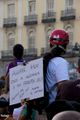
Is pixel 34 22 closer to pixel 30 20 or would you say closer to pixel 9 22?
pixel 30 20

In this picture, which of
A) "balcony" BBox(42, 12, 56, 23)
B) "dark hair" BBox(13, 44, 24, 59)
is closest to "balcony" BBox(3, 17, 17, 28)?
"balcony" BBox(42, 12, 56, 23)

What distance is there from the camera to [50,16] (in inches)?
1609

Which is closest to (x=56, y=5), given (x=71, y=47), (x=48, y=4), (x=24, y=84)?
(x=48, y=4)

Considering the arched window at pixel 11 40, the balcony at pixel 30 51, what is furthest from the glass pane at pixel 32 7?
the balcony at pixel 30 51

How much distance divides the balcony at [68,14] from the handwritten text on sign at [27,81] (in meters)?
35.0

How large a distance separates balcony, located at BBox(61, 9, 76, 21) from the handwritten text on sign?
35.0 m

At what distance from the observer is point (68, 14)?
39.7m

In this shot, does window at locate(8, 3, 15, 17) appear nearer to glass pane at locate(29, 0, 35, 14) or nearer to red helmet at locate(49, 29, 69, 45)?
glass pane at locate(29, 0, 35, 14)

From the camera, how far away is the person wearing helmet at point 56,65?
14.5 feet

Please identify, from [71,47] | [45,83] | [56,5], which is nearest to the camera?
[45,83]

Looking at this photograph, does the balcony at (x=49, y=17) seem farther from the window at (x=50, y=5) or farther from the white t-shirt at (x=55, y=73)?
the white t-shirt at (x=55, y=73)

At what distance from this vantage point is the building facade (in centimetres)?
3984

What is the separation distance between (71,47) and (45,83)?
34188mm

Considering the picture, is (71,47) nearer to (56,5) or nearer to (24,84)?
(56,5)
